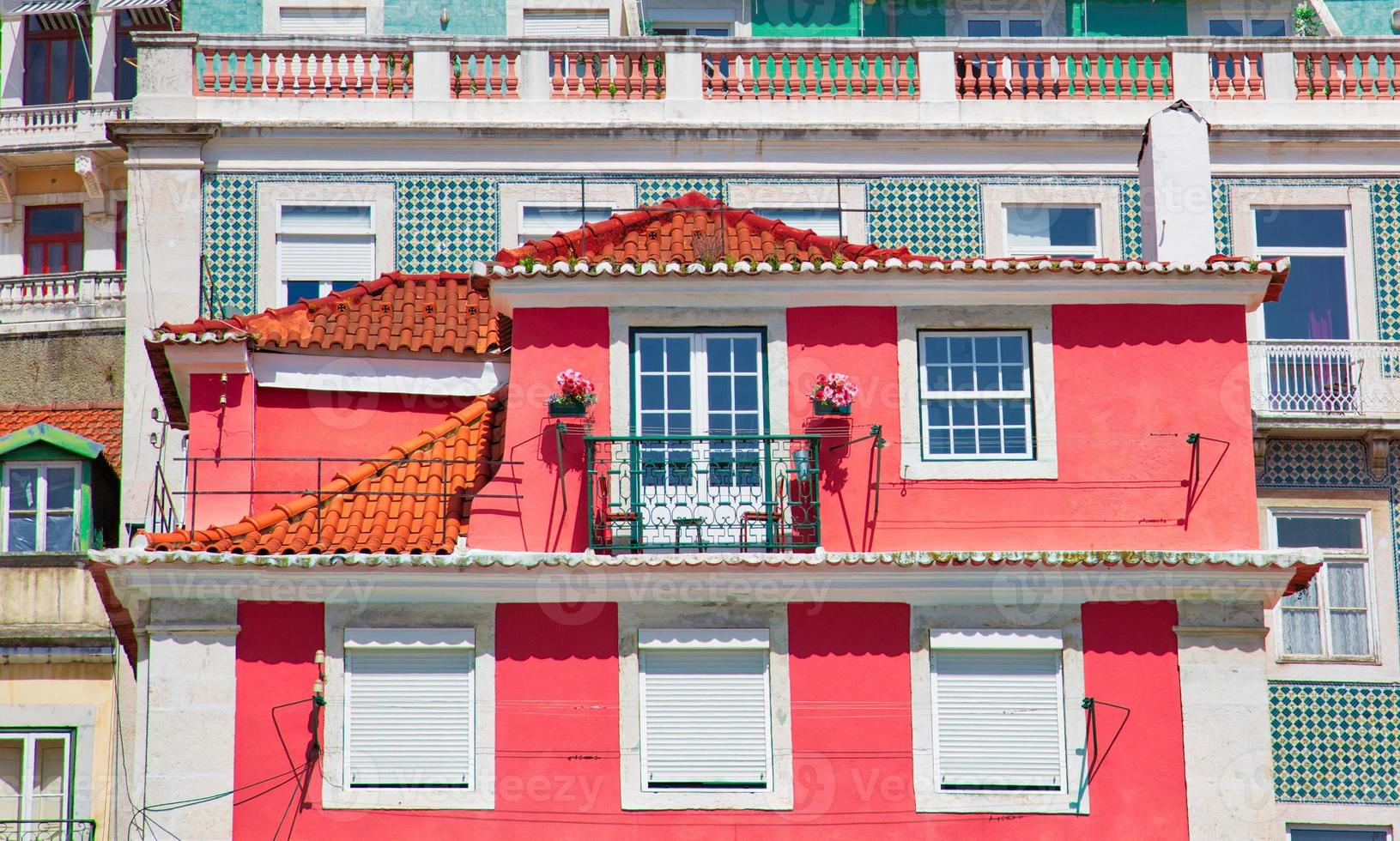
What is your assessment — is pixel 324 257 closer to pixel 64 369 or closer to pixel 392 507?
pixel 392 507

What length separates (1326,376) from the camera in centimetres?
2455

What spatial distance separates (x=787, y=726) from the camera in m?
17.8

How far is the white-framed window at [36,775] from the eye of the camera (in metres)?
24.0

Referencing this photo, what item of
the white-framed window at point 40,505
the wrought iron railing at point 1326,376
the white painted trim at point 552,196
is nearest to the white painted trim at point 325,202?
the white painted trim at point 552,196

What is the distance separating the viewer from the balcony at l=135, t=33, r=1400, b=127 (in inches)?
1017

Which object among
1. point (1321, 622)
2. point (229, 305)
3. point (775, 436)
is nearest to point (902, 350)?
point (775, 436)

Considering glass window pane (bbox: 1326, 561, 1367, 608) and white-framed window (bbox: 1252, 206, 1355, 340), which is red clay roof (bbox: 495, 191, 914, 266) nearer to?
glass window pane (bbox: 1326, 561, 1367, 608)

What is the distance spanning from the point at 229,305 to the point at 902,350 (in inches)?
352

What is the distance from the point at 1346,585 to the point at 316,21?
14394mm

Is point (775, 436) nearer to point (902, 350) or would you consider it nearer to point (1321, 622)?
point (902, 350)

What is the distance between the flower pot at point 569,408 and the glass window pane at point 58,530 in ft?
30.5

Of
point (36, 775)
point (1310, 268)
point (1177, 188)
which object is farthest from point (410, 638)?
point (1310, 268)

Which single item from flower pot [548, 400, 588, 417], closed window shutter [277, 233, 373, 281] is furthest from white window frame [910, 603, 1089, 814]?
closed window shutter [277, 233, 373, 281]

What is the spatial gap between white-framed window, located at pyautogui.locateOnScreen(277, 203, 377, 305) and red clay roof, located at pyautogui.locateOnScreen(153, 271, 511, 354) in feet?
11.1
